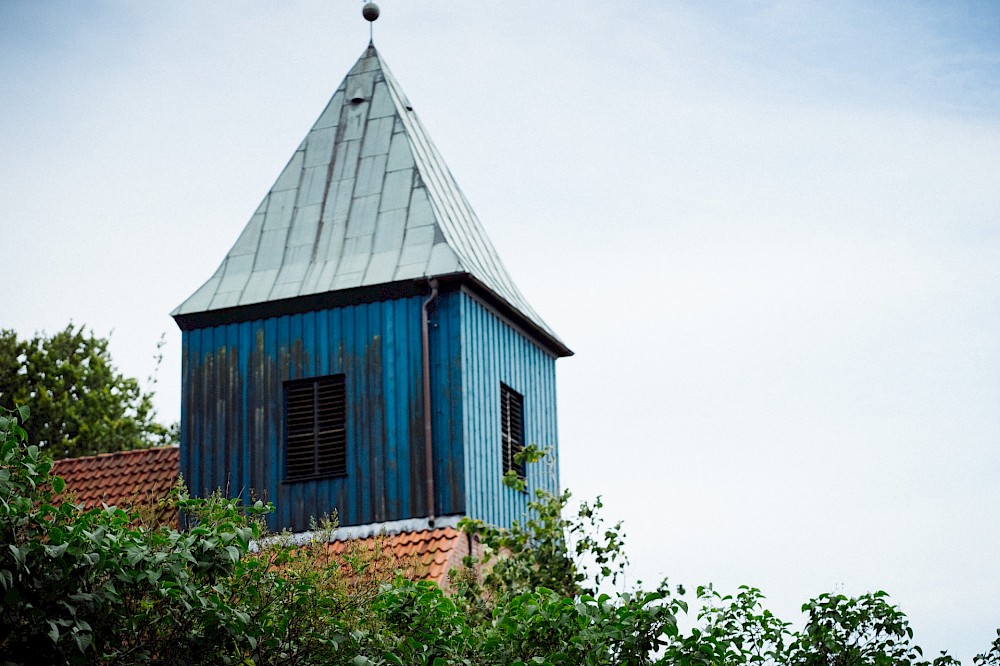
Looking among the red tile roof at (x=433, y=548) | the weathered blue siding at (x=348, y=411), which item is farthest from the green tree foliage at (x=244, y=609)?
the weathered blue siding at (x=348, y=411)

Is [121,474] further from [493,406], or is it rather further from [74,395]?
[74,395]

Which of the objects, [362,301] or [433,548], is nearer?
[433,548]

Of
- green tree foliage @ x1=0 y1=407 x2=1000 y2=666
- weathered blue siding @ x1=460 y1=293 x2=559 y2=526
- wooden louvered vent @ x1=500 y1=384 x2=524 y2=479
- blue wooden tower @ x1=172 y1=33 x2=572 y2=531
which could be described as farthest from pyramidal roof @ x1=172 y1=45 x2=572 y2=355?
green tree foliage @ x1=0 y1=407 x2=1000 y2=666

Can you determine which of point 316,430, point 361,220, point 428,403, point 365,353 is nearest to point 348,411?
→ point 316,430

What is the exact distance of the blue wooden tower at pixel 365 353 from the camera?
17.2m

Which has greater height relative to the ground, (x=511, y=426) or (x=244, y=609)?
(x=511, y=426)

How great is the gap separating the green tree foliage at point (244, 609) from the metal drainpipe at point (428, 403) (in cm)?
574

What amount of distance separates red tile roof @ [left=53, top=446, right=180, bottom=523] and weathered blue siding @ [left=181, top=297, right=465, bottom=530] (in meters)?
1.00

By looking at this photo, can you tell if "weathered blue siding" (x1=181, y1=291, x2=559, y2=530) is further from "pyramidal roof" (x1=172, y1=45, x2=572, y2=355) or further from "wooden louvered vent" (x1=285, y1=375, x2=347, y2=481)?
"pyramidal roof" (x1=172, y1=45, x2=572, y2=355)

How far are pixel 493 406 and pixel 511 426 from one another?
2.96 ft

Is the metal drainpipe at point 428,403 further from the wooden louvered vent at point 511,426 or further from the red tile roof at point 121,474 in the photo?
the red tile roof at point 121,474

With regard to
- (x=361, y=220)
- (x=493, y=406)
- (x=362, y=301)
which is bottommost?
(x=493, y=406)

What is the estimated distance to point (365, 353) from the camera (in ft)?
58.3

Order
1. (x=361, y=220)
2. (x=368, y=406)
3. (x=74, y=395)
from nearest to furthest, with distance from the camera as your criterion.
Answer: (x=368, y=406) < (x=361, y=220) < (x=74, y=395)
